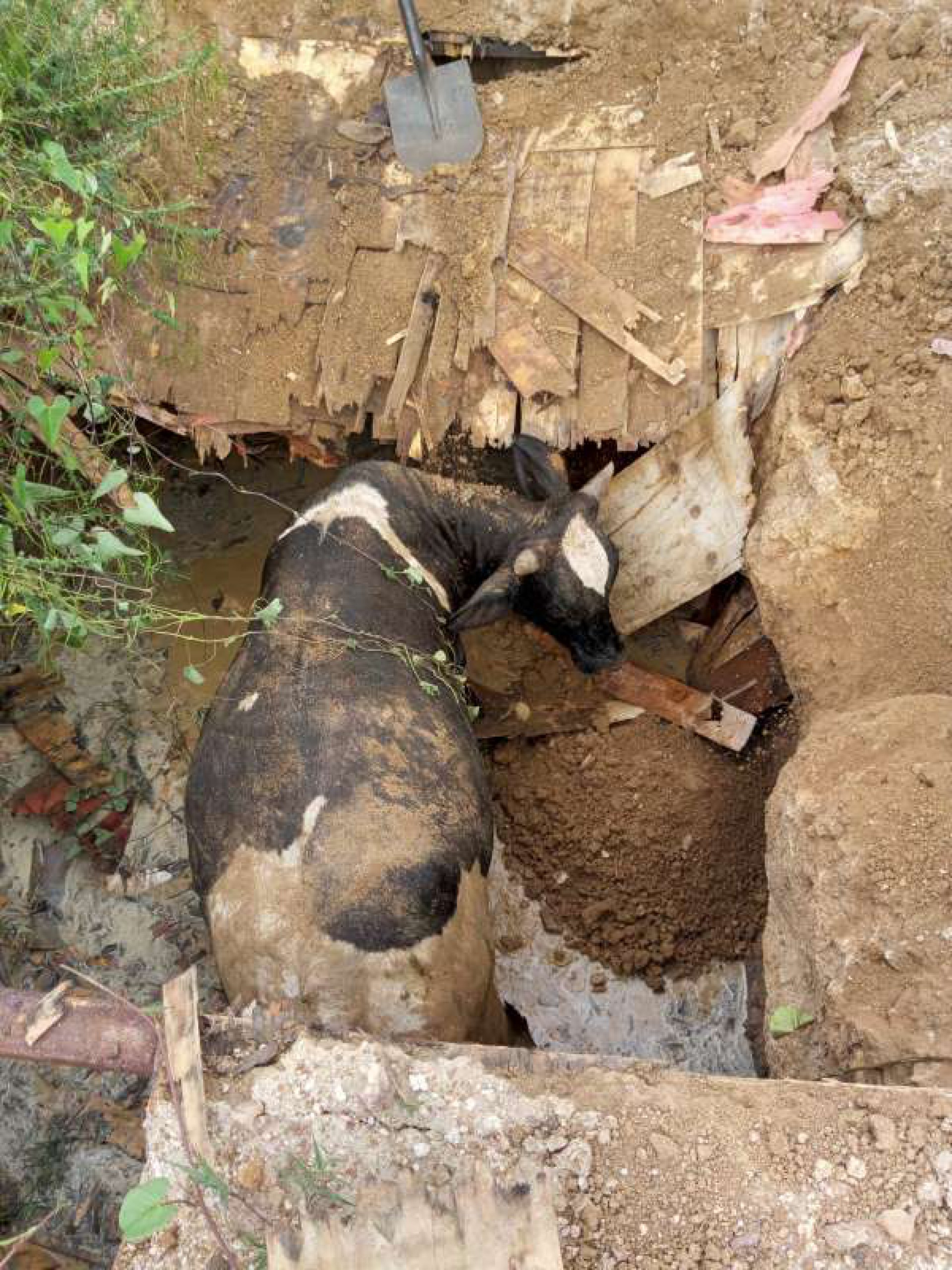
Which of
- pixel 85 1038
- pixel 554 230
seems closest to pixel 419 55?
pixel 554 230

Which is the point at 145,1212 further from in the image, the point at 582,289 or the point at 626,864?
the point at 582,289

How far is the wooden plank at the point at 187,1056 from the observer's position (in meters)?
2.97

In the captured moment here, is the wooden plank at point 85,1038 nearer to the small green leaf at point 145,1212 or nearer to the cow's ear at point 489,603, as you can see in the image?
the small green leaf at point 145,1212

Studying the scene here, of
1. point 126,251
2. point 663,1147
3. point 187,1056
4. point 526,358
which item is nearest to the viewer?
point 663,1147

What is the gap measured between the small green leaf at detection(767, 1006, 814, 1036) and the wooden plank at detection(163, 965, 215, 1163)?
214 cm

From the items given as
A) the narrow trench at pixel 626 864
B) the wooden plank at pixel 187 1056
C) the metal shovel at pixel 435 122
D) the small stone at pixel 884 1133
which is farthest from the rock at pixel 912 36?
the wooden plank at pixel 187 1056

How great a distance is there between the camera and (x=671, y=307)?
5.39m

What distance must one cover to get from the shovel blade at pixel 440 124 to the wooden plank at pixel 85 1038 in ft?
15.9

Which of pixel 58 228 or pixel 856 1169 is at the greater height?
pixel 58 228

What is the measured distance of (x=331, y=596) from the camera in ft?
16.5

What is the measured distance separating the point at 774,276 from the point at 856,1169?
4120mm

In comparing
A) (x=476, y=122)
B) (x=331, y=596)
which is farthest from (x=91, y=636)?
(x=476, y=122)

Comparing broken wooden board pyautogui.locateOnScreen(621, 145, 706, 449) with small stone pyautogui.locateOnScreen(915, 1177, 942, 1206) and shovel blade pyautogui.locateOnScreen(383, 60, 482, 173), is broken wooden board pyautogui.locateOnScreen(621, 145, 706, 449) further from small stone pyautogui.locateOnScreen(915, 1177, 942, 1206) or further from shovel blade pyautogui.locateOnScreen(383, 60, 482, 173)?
small stone pyautogui.locateOnScreen(915, 1177, 942, 1206)

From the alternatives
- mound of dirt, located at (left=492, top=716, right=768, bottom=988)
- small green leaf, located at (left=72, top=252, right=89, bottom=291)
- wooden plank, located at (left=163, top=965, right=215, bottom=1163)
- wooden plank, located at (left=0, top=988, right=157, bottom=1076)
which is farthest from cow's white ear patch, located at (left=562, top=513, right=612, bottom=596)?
wooden plank, located at (left=0, top=988, right=157, bottom=1076)
